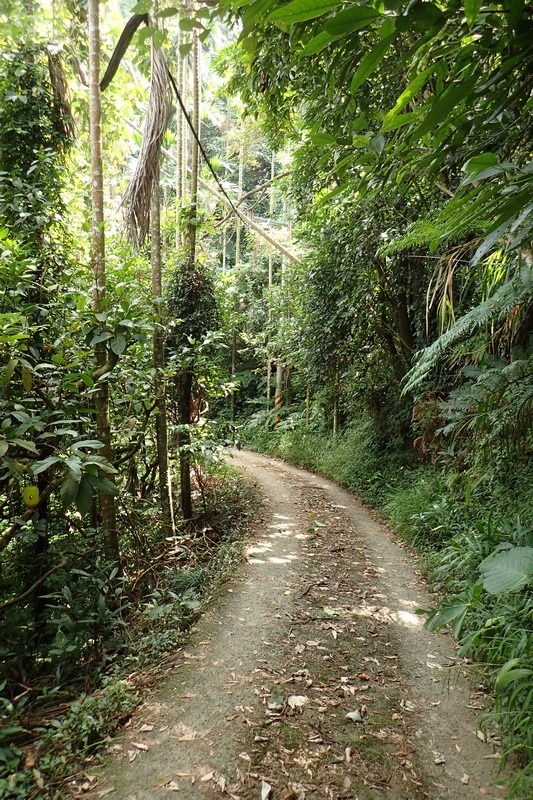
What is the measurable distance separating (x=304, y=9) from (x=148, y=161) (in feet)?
14.3

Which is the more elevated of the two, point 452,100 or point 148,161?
point 148,161

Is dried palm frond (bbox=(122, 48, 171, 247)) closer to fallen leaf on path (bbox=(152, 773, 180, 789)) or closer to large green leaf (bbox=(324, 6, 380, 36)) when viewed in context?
large green leaf (bbox=(324, 6, 380, 36))

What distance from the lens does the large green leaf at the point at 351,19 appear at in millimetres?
856

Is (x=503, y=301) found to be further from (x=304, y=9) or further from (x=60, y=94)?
(x=60, y=94)

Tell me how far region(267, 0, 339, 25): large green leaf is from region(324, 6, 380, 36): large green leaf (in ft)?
0.08

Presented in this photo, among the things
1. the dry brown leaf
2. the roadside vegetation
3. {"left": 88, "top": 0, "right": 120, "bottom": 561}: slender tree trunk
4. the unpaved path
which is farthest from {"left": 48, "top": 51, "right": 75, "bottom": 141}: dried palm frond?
the dry brown leaf

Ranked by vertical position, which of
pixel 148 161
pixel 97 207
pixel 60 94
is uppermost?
pixel 60 94

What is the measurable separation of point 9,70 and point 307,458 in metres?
9.24

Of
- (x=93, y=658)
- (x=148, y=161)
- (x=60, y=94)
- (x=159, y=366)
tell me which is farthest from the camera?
(x=159, y=366)

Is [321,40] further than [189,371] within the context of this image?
No

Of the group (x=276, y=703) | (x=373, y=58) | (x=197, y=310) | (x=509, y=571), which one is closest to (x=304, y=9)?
(x=373, y=58)

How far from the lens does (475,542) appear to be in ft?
12.8

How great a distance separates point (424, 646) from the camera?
128 inches

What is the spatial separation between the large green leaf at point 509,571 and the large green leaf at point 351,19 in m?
2.17
